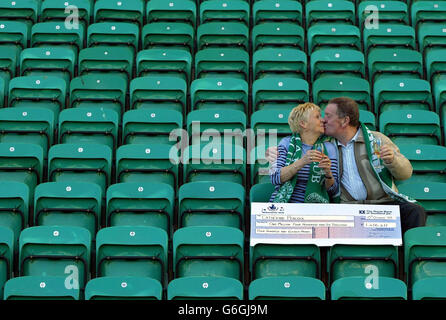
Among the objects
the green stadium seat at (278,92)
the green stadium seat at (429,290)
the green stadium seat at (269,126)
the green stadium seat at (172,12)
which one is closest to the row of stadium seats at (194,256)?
the green stadium seat at (429,290)

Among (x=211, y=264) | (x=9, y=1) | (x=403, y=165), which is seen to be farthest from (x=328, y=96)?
(x=9, y=1)

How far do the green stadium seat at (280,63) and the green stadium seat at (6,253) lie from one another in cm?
309

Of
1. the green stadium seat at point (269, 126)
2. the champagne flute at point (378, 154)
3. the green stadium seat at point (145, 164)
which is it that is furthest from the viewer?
the green stadium seat at point (269, 126)

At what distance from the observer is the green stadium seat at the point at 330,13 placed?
930cm

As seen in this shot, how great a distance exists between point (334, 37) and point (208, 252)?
3.51 metres

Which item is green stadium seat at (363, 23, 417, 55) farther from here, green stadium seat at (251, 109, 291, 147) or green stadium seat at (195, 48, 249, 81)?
green stadium seat at (251, 109, 291, 147)

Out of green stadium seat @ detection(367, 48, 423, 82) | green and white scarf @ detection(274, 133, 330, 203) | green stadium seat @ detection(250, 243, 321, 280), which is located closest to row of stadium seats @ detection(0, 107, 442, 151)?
green stadium seat @ detection(367, 48, 423, 82)

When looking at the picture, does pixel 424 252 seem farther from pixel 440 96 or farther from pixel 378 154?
pixel 440 96

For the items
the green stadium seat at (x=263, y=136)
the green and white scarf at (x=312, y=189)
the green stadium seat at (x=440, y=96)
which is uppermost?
the green stadium seat at (x=440, y=96)

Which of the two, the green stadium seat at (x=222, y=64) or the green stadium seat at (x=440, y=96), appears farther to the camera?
the green stadium seat at (x=222, y=64)

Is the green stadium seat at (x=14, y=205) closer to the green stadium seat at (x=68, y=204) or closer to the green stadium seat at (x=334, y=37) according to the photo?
the green stadium seat at (x=68, y=204)

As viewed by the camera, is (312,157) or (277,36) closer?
(312,157)

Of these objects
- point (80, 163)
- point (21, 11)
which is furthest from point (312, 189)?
point (21, 11)

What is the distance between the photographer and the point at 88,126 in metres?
7.59
